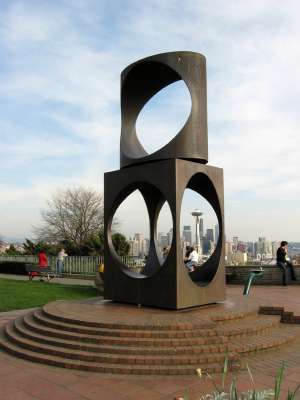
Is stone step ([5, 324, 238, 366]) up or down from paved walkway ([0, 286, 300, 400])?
up

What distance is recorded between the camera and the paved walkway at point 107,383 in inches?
197

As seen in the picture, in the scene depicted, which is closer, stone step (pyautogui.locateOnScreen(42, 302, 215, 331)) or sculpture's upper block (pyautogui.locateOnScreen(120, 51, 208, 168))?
stone step (pyautogui.locateOnScreen(42, 302, 215, 331))

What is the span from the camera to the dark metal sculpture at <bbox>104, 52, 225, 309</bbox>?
816cm

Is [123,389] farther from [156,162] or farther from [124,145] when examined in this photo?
[124,145]

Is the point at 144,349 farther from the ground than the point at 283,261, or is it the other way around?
the point at 283,261

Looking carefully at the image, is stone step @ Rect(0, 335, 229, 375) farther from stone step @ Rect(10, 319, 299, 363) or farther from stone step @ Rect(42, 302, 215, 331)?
stone step @ Rect(42, 302, 215, 331)

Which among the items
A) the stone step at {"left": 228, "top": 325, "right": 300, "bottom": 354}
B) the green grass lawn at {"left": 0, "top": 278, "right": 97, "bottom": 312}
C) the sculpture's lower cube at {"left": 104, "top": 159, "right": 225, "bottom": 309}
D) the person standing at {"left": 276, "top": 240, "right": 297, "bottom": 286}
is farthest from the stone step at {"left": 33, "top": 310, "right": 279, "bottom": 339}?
the person standing at {"left": 276, "top": 240, "right": 297, "bottom": 286}

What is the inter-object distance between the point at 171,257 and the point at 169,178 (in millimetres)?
1505

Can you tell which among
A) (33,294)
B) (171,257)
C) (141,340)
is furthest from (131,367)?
(33,294)

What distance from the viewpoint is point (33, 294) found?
44.6ft

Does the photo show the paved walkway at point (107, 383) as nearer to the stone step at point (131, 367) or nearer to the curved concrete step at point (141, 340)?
the stone step at point (131, 367)

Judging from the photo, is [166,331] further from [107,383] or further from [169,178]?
[169,178]

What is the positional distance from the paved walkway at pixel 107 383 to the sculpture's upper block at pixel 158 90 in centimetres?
422

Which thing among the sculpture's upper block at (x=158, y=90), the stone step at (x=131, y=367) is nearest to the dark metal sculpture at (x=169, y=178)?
the sculpture's upper block at (x=158, y=90)
